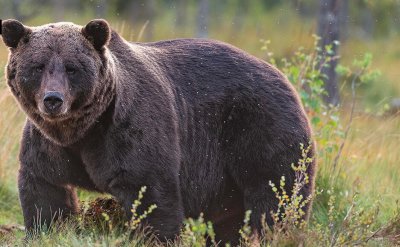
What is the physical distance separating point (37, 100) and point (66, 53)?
360 millimetres

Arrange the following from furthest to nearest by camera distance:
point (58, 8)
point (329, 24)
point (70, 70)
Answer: point (58, 8) → point (329, 24) → point (70, 70)

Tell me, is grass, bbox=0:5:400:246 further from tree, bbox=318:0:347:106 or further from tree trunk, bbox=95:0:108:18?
tree trunk, bbox=95:0:108:18

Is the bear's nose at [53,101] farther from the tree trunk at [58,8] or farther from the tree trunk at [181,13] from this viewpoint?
the tree trunk at [181,13]

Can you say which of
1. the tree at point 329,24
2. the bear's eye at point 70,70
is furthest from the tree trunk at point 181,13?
the bear's eye at point 70,70

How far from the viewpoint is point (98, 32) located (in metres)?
5.62

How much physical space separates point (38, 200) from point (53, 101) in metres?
0.98

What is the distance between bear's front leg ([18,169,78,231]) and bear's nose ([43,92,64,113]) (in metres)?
0.81

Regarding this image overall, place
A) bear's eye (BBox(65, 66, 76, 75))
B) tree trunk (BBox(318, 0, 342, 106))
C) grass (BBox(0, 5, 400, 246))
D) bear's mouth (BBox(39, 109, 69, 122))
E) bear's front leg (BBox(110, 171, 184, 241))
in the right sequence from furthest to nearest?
tree trunk (BBox(318, 0, 342, 106)) → bear's front leg (BBox(110, 171, 184, 241)) → grass (BBox(0, 5, 400, 246)) → bear's eye (BBox(65, 66, 76, 75)) → bear's mouth (BBox(39, 109, 69, 122))

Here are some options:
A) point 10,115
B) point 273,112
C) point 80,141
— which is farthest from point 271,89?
point 10,115

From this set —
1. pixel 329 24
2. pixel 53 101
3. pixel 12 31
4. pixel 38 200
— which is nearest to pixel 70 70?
pixel 53 101

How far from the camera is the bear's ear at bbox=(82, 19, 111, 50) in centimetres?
560

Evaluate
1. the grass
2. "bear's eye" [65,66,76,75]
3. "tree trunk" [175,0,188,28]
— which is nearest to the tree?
the grass

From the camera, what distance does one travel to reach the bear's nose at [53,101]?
17.1 feet

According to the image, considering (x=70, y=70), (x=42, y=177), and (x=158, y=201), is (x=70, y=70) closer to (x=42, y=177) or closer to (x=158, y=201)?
(x=42, y=177)
